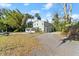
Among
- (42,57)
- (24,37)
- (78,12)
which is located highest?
(78,12)

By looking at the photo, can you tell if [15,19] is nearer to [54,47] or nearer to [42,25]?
[42,25]

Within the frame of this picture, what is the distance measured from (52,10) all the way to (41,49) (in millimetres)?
388

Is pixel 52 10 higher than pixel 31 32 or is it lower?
higher

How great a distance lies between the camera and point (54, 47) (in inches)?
102

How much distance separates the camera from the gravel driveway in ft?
8.43

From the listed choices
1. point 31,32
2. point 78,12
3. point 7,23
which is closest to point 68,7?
point 78,12

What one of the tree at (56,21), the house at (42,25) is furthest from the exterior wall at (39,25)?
the tree at (56,21)

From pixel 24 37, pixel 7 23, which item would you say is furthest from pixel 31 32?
pixel 7 23

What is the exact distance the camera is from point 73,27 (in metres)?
2.61

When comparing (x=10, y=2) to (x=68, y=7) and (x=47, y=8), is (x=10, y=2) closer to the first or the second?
(x=47, y=8)

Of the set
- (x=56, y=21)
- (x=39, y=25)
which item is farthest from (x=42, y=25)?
(x=56, y=21)

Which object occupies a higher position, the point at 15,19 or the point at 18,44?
the point at 15,19

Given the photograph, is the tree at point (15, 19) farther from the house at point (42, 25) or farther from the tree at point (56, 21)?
the tree at point (56, 21)

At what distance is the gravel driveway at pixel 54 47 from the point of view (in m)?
2.57
